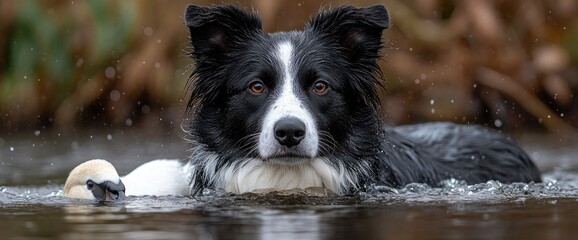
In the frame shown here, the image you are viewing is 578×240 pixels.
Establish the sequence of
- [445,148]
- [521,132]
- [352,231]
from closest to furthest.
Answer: [352,231] < [445,148] < [521,132]

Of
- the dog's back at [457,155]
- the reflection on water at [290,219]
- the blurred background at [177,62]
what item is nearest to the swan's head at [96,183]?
the reflection on water at [290,219]

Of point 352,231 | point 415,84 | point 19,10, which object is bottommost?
point 352,231

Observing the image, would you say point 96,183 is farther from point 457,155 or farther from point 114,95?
point 114,95

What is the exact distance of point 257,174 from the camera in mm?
6910

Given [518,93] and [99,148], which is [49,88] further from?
[518,93]

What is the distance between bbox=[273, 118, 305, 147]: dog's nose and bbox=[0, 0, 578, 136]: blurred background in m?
6.08

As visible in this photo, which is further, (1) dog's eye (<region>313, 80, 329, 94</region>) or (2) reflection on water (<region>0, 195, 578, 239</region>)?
(1) dog's eye (<region>313, 80, 329, 94</region>)

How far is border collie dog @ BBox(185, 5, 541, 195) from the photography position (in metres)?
6.68

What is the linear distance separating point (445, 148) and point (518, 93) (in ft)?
14.1

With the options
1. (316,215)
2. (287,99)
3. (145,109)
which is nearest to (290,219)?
(316,215)

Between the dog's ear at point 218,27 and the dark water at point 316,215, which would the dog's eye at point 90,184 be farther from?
the dog's ear at point 218,27

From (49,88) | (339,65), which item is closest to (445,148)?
(339,65)

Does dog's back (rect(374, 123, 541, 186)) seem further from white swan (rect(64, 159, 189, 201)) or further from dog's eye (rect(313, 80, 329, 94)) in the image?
white swan (rect(64, 159, 189, 201))

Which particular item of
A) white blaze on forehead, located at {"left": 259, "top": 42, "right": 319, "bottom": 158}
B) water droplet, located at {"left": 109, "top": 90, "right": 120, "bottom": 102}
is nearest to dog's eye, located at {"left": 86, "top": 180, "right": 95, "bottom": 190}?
white blaze on forehead, located at {"left": 259, "top": 42, "right": 319, "bottom": 158}
